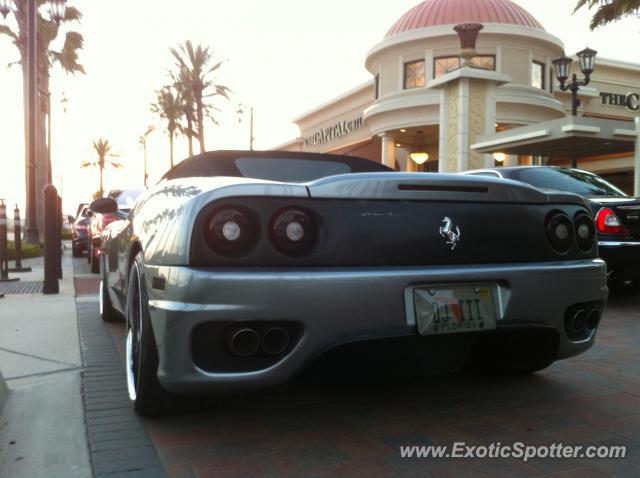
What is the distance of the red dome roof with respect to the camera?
25.8 metres

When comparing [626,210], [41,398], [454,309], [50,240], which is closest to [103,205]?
[41,398]

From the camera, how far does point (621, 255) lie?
5555 millimetres

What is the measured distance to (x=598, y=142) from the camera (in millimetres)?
15133

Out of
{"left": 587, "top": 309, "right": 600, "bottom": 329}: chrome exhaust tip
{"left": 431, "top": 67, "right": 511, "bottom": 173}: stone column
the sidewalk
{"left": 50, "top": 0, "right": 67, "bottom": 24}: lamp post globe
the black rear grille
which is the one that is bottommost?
the sidewalk

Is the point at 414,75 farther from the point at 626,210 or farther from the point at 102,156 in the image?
the point at 102,156

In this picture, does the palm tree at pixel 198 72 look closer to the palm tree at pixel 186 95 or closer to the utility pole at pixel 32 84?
the palm tree at pixel 186 95

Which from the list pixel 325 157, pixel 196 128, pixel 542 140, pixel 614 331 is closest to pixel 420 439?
pixel 325 157

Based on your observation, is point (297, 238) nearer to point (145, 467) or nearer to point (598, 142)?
point (145, 467)

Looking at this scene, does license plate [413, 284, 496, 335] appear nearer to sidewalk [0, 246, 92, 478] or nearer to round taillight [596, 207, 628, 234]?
sidewalk [0, 246, 92, 478]

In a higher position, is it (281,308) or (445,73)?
(445,73)

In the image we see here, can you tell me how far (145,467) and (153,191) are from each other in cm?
136

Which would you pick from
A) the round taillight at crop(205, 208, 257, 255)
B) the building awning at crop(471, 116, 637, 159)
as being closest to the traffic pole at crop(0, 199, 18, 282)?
the round taillight at crop(205, 208, 257, 255)

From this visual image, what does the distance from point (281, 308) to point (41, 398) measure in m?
1.65

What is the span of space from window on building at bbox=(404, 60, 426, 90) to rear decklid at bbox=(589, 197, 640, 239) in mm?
20791
